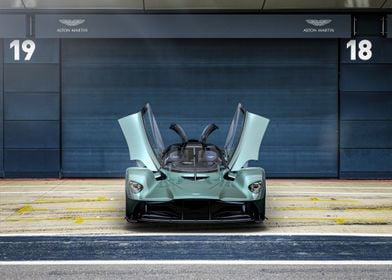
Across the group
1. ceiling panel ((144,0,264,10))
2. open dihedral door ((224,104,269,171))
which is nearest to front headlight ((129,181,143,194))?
open dihedral door ((224,104,269,171))

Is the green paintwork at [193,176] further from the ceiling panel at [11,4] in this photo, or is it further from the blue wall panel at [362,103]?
the ceiling panel at [11,4]

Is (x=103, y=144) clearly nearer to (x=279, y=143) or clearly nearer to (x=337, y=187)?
(x=279, y=143)

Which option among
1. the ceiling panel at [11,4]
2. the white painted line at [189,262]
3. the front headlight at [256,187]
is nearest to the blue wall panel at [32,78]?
the ceiling panel at [11,4]

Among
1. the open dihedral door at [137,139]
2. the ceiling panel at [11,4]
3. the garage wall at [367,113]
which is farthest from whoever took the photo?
the garage wall at [367,113]

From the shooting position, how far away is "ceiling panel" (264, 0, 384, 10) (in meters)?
14.0

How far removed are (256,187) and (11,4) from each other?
876cm

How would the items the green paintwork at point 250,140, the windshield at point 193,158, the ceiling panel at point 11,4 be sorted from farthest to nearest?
1. the ceiling panel at point 11,4
2. the green paintwork at point 250,140
3. the windshield at point 193,158

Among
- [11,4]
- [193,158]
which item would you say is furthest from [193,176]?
[11,4]

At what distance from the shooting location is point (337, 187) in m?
13.3

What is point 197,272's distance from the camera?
A: 5.98m

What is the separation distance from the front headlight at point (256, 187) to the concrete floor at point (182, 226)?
1.83 feet

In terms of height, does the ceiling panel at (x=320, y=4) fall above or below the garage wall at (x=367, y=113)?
above

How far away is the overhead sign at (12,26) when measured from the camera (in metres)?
14.4

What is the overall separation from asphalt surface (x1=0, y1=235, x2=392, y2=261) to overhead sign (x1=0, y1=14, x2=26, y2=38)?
798cm
